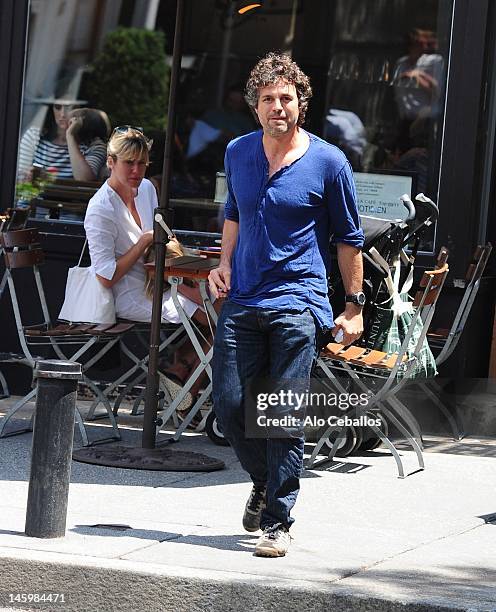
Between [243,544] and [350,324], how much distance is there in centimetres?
98

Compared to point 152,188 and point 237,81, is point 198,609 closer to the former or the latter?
point 152,188

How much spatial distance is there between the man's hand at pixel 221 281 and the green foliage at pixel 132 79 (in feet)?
19.1

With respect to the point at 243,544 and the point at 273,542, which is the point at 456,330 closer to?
the point at 243,544

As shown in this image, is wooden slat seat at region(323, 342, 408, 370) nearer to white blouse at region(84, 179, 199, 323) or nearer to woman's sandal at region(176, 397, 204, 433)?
white blouse at region(84, 179, 199, 323)

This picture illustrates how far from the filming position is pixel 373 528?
238 inches

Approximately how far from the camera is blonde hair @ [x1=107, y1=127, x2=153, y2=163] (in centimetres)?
788

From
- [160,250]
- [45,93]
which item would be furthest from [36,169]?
[160,250]

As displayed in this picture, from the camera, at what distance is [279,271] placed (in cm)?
543

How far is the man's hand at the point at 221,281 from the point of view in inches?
221

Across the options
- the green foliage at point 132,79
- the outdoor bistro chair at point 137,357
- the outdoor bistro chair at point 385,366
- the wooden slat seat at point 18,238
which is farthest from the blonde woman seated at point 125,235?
the green foliage at point 132,79

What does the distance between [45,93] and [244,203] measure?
16.1 ft

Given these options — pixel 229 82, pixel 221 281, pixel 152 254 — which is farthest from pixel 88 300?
pixel 229 82

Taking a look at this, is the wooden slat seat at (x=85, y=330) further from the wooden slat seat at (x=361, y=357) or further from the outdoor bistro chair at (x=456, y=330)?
the outdoor bistro chair at (x=456, y=330)

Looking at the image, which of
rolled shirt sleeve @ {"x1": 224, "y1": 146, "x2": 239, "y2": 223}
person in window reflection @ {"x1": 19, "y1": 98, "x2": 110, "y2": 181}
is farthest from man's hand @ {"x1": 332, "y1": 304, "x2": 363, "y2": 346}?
person in window reflection @ {"x1": 19, "y1": 98, "x2": 110, "y2": 181}
